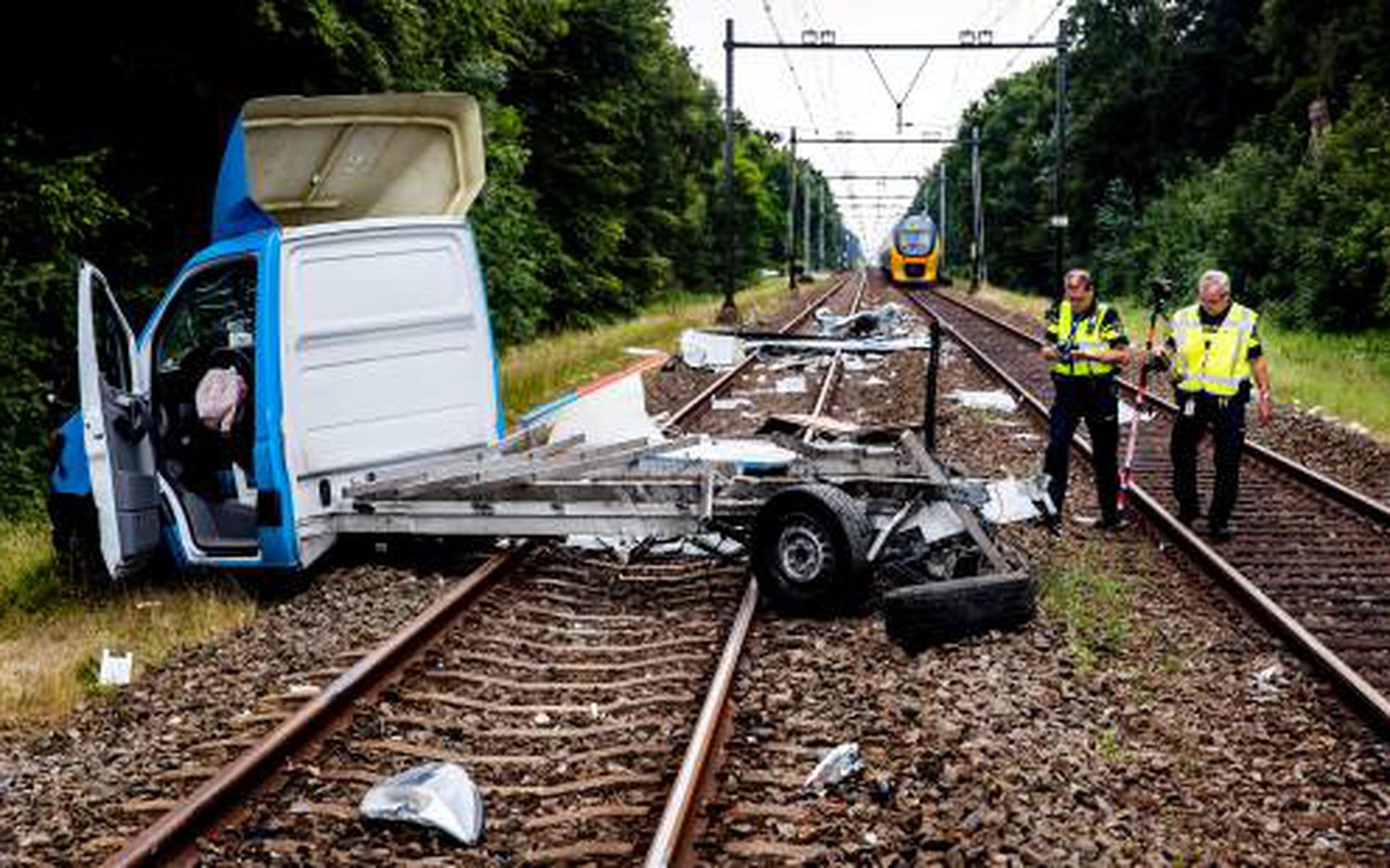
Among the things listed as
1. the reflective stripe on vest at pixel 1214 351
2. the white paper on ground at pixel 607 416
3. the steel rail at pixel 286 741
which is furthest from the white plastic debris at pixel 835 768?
the white paper on ground at pixel 607 416

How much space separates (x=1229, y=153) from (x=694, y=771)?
42.4m

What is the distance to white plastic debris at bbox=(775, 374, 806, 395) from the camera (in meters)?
18.3

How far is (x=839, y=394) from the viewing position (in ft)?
59.9

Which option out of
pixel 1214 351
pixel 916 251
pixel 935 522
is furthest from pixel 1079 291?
pixel 916 251

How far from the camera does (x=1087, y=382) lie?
9.72 meters

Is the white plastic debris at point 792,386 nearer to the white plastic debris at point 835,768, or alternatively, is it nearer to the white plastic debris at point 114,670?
the white plastic debris at point 114,670

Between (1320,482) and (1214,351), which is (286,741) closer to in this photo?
(1214,351)

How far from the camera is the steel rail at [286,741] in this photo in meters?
4.48

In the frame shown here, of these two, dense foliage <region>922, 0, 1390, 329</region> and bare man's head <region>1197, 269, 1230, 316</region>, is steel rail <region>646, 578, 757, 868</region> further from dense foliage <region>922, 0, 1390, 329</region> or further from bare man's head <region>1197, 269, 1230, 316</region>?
dense foliage <region>922, 0, 1390, 329</region>

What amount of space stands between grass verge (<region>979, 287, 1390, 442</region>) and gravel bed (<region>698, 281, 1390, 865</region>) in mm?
8538

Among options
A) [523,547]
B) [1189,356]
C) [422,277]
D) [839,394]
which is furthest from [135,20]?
[1189,356]

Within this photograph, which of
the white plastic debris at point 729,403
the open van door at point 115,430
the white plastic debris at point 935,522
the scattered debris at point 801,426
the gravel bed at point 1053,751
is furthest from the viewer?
the white plastic debris at point 729,403

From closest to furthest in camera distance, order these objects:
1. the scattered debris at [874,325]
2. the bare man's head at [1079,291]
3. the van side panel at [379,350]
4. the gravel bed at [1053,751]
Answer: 1. the gravel bed at [1053,751]
2. the van side panel at [379,350]
3. the bare man's head at [1079,291]
4. the scattered debris at [874,325]

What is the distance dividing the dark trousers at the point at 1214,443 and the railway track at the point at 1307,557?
0.23 m
